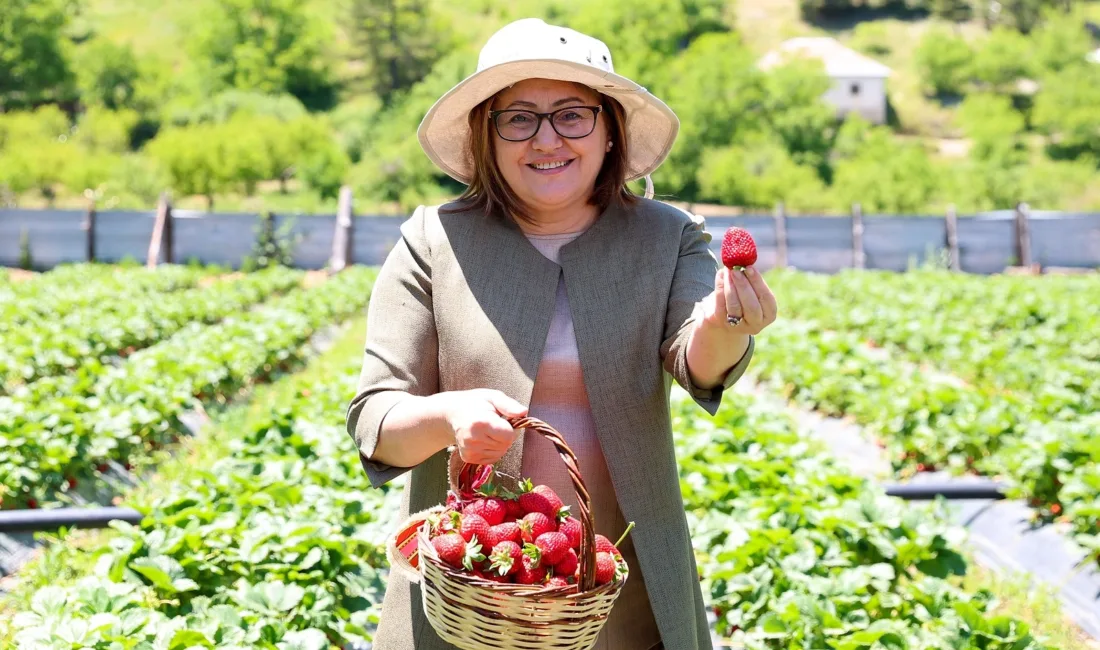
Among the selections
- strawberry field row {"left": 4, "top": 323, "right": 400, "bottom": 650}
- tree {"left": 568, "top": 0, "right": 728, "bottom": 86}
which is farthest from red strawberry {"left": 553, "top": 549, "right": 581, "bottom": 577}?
tree {"left": 568, "top": 0, "right": 728, "bottom": 86}

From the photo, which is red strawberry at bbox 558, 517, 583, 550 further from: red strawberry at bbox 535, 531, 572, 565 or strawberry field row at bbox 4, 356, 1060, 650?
A: strawberry field row at bbox 4, 356, 1060, 650

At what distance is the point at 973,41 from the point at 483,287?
84100 millimetres

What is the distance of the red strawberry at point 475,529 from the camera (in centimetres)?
167

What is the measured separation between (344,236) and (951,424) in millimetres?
15754

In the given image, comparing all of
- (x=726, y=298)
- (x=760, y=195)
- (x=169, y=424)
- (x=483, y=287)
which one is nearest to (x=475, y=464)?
(x=483, y=287)

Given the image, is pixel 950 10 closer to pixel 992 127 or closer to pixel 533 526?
pixel 992 127

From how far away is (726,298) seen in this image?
1627 mm

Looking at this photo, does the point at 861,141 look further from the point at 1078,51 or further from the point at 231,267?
the point at 231,267

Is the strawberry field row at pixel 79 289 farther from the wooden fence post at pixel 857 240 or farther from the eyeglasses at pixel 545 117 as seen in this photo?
the wooden fence post at pixel 857 240

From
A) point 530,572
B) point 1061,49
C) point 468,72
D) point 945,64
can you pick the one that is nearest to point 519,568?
point 530,572

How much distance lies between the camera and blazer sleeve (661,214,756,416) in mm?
1817

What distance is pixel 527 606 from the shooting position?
1586 mm

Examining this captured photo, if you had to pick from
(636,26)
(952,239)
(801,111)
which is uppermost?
(636,26)

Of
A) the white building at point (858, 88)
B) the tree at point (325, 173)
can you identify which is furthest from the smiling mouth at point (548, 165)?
the white building at point (858, 88)
